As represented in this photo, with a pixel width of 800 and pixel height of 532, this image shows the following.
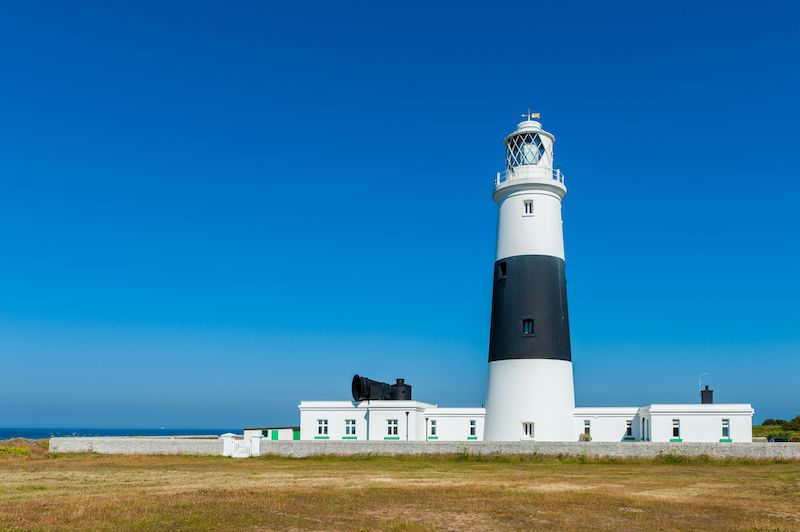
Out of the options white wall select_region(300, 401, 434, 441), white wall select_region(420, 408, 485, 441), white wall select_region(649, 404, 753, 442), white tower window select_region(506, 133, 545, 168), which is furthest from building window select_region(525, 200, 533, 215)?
white wall select_region(300, 401, 434, 441)

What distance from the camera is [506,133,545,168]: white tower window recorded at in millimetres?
36312

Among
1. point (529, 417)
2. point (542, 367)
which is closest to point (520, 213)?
point (542, 367)

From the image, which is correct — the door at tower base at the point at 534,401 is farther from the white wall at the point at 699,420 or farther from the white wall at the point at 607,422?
the white wall at the point at 607,422

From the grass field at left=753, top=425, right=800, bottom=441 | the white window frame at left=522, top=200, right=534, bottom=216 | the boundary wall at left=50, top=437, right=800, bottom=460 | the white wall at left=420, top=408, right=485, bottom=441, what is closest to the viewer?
the boundary wall at left=50, top=437, right=800, bottom=460

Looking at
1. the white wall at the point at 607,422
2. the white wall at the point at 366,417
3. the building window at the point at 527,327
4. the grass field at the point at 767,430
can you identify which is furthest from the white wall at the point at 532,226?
the grass field at the point at 767,430

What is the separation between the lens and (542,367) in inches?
1329

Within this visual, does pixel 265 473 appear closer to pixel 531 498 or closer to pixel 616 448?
pixel 531 498

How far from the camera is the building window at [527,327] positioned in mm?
34031

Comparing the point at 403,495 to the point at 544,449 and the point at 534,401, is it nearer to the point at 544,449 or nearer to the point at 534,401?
the point at 544,449

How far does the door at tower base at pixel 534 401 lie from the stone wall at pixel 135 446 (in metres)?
13.3

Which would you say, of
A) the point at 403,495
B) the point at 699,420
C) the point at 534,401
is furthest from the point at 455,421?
the point at 403,495

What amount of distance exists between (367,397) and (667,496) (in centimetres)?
2648

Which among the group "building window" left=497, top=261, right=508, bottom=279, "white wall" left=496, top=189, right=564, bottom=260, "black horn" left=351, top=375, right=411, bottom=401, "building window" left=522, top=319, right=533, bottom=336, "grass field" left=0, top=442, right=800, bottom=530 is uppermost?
"white wall" left=496, top=189, right=564, bottom=260

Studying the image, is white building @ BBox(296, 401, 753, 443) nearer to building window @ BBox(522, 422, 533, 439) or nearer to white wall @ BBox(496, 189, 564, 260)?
building window @ BBox(522, 422, 533, 439)
